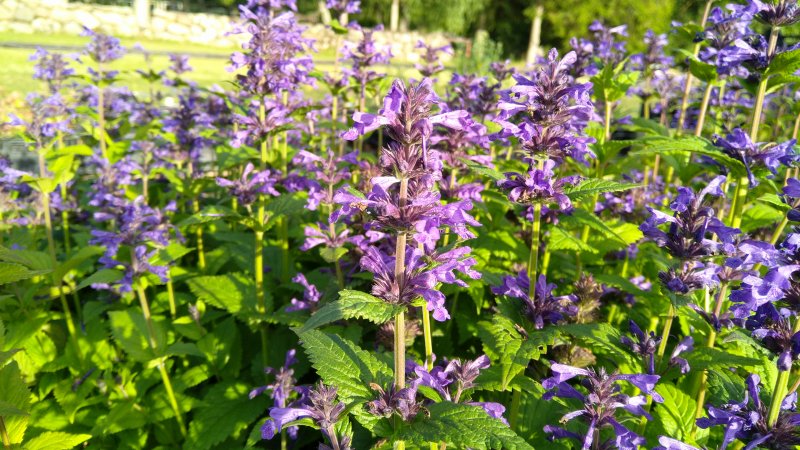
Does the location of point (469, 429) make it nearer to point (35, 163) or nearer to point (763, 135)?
point (35, 163)

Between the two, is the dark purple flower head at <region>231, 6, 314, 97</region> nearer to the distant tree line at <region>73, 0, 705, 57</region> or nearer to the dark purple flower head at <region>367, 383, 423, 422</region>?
the dark purple flower head at <region>367, 383, 423, 422</region>

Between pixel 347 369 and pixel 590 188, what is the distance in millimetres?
1496

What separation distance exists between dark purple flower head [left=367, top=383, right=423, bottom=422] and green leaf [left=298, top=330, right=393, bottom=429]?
44mm

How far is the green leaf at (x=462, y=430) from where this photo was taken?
71.3 inches

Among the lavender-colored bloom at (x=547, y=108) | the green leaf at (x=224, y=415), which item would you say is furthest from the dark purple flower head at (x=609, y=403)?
the green leaf at (x=224, y=415)

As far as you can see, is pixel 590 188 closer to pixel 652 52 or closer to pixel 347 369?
pixel 347 369

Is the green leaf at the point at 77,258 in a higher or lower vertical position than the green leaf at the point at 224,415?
higher

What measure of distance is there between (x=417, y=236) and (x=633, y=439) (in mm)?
1239

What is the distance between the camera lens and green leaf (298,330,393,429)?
2111mm

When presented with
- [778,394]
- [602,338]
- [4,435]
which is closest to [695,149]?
[602,338]

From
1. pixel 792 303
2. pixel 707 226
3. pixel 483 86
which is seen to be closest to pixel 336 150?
pixel 483 86

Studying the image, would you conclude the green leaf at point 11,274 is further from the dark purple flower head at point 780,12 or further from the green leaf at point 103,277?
the dark purple flower head at point 780,12

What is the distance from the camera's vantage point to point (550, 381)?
2.35 meters

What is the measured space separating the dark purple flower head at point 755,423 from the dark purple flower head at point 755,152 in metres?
1.21
